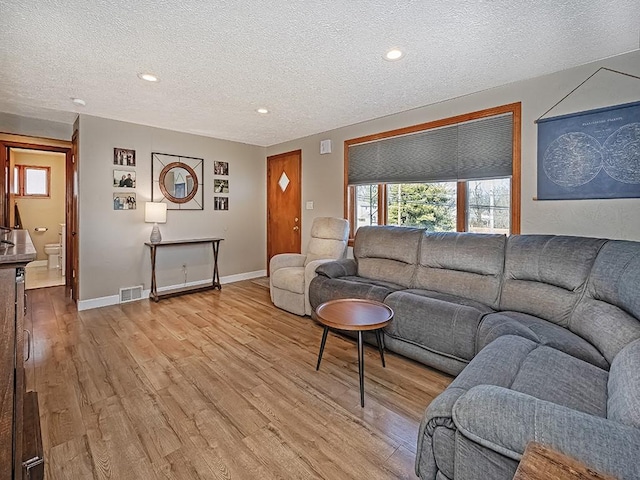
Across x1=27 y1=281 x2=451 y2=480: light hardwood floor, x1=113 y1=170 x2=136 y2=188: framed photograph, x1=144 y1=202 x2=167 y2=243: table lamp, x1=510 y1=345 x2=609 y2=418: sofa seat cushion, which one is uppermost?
x1=113 y1=170 x2=136 y2=188: framed photograph

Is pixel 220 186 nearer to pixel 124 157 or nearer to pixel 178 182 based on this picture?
pixel 178 182

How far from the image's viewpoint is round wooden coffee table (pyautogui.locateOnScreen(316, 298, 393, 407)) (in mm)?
2160

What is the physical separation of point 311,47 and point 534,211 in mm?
2381

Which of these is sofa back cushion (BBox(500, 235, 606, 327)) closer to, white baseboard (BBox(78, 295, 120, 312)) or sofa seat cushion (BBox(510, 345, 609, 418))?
sofa seat cushion (BBox(510, 345, 609, 418))

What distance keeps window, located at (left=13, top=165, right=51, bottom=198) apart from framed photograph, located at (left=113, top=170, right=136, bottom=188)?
3.68m

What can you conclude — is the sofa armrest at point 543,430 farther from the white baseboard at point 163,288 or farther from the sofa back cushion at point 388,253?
the white baseboard at point 163,288

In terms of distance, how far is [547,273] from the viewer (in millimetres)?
2371

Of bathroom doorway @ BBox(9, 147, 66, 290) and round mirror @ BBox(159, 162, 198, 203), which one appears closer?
round mirror @ BBox(159, 162, 198, 203)

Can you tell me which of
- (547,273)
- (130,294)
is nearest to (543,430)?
(547,273)

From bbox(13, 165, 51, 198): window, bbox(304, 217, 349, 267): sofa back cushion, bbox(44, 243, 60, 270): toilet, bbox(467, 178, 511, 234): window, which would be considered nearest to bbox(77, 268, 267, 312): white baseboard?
bbox(44, 243, 60, 270): toilet

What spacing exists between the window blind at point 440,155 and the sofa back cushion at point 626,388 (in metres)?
2.09

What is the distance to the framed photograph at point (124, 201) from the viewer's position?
169 inches

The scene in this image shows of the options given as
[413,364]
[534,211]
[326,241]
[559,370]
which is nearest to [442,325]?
[413,364]

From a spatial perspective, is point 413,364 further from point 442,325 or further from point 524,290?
point 524,290
